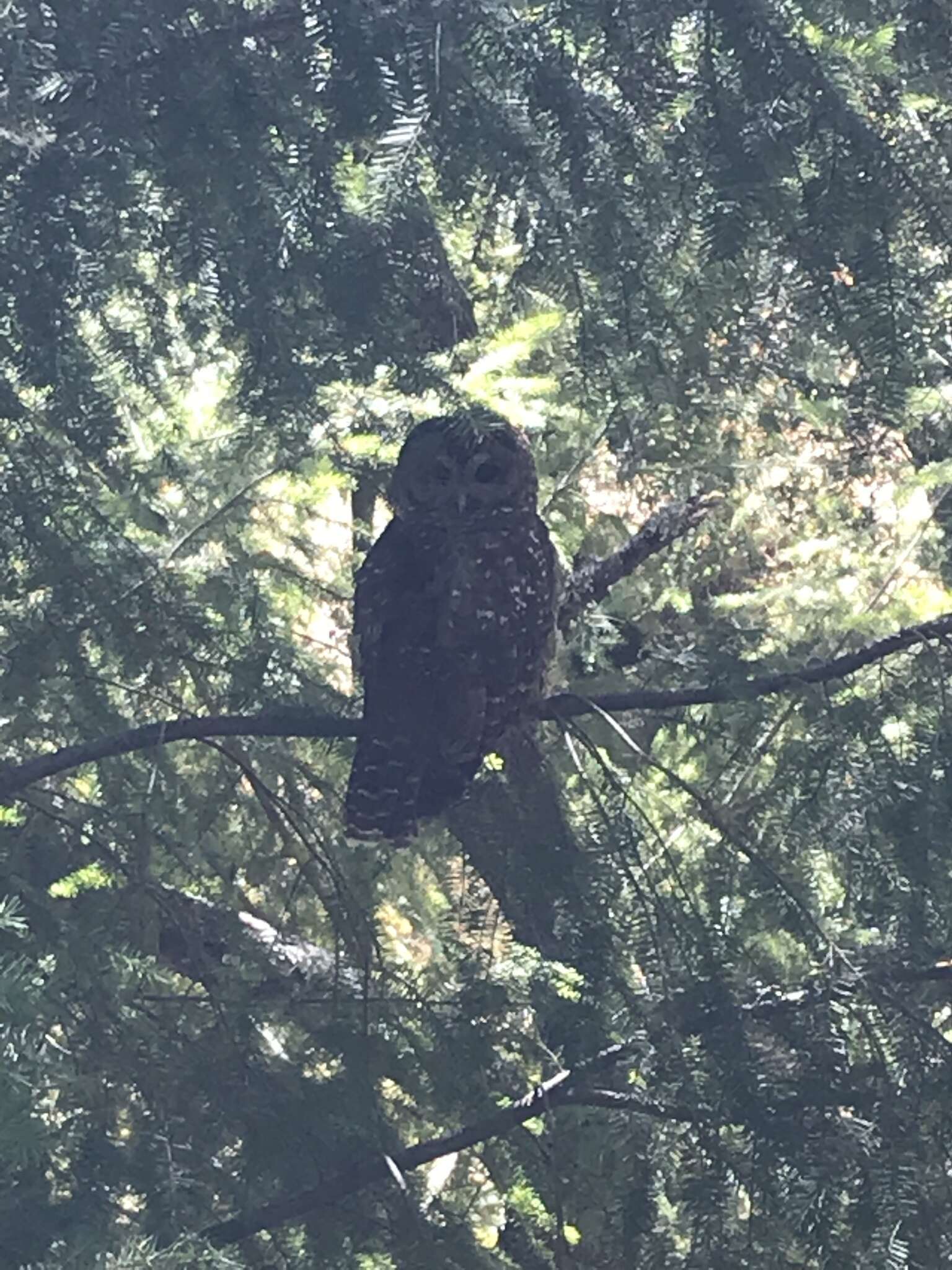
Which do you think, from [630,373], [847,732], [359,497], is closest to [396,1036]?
[847,732]

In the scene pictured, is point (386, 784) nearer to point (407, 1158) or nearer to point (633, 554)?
point (407, 1158)

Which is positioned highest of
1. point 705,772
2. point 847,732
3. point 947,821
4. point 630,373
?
point 630,373

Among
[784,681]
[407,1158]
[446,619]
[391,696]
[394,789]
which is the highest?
[446,619]

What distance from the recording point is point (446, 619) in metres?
3.68

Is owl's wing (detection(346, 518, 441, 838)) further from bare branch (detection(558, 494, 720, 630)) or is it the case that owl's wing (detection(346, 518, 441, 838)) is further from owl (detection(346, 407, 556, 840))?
bare branch (detection(558, 494, 720, 630))

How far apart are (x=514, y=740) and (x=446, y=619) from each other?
0.35 meters

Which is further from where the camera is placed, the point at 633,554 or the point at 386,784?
the point at 633,554

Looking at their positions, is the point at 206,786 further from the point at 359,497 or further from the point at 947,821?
the point at 947,821

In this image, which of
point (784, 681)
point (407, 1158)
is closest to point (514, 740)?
point (784, 681)

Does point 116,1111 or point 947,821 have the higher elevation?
point 116,1111

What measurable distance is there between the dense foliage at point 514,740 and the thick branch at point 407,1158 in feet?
0.04

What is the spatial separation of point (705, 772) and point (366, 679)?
87 centimetres

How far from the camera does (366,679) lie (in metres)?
3.62

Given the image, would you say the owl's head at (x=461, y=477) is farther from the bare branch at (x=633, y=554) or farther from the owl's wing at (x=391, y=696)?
the bare branch at (x=633, y=554)
